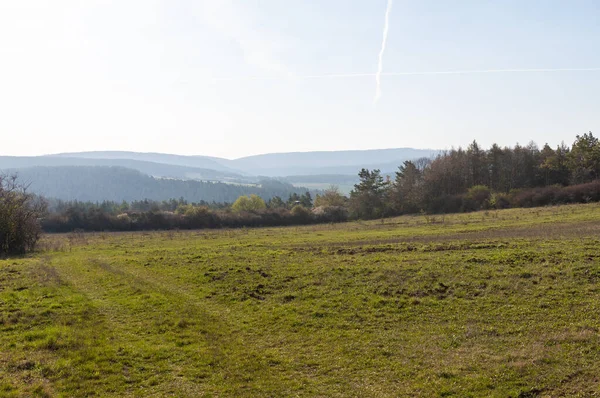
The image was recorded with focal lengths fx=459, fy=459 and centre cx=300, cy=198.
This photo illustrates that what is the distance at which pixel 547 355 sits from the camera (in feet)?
38.5

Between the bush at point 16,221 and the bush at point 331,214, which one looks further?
the bush at point 331,214

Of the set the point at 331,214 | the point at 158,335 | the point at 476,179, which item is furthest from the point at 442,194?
the point at 158,335

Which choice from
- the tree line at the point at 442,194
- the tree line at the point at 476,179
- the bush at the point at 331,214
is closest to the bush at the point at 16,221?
the tree line at the point at 442,194

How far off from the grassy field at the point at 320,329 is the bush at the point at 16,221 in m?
20.7

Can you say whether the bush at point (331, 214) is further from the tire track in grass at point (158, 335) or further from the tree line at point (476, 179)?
the tire track in grass at point (158, 335)

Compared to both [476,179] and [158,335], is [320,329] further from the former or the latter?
[476,179]

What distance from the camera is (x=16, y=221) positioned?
144 feet

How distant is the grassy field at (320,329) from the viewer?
1080 cm

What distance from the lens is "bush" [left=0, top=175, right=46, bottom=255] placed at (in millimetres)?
43250

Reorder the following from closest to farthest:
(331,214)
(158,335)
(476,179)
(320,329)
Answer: (158,335) → (320,329) → (331,214) → (476,179)

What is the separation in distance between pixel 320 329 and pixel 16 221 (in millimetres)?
39929

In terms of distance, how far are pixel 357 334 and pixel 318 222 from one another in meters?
78.6

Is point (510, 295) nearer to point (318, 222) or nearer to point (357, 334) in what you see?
point (357, 334)

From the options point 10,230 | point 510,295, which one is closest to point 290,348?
point 510,295
